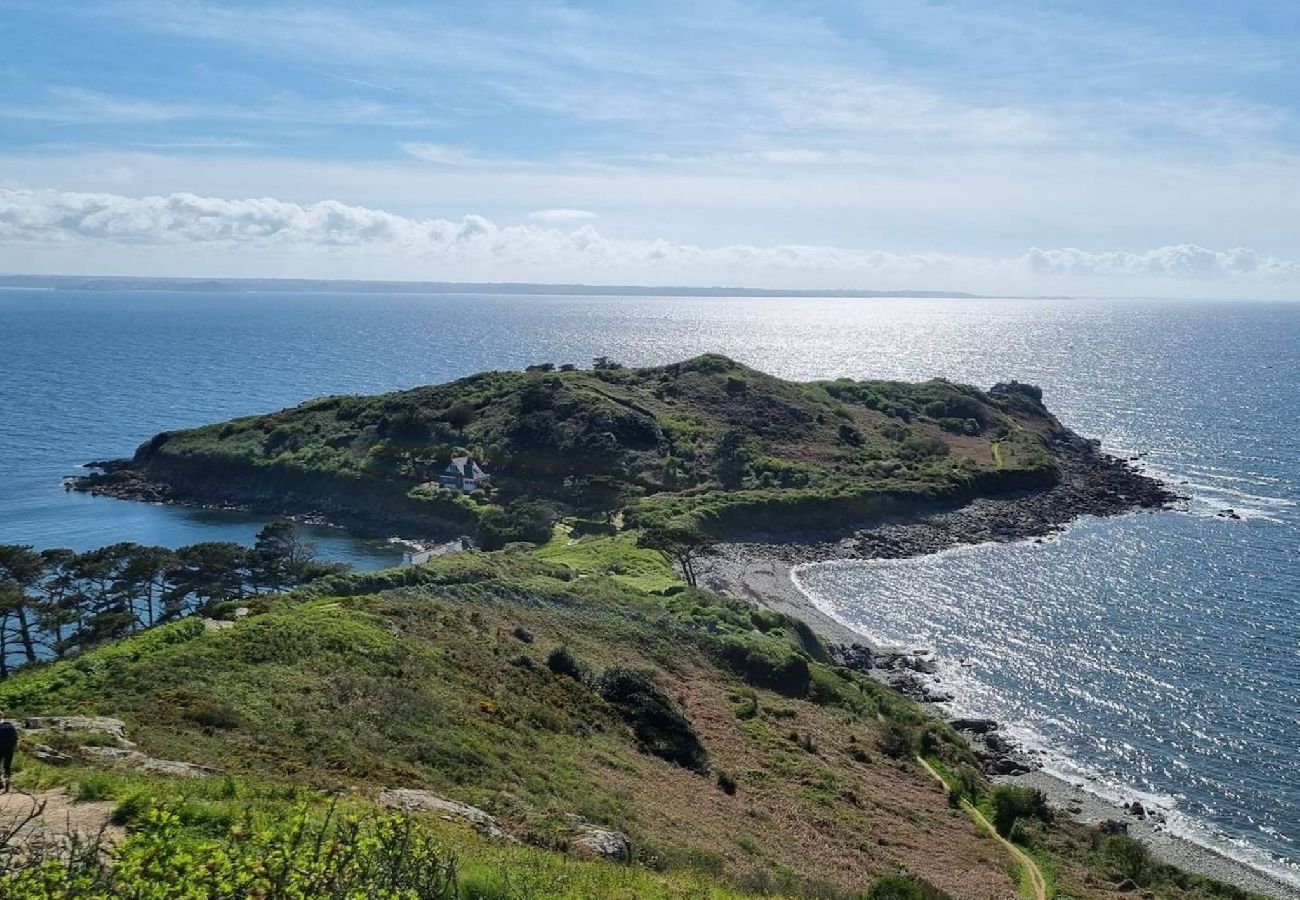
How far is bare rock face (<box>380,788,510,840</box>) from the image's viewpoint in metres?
18.8

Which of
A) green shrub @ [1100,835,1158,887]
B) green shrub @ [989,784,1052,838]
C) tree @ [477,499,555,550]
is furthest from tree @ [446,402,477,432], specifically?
green shrub @ [1100,835,1158,887]

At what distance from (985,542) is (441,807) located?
72712 mm

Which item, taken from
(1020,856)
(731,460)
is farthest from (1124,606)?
(731,460)

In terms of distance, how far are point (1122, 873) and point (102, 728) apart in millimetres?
32202

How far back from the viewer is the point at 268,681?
25.4 m

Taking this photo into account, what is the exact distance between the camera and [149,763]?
61.1 feet

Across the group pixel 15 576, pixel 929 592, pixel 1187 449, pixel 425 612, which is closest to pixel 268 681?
Answer: pixel 425 612

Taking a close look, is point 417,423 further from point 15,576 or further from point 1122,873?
point 1122,873

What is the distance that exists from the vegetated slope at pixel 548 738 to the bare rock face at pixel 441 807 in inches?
17.2

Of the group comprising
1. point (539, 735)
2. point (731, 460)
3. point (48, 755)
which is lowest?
point (731, 460)

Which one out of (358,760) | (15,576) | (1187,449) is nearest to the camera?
(358,760)

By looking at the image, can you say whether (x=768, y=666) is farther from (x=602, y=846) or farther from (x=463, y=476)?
(x=463, y=476)

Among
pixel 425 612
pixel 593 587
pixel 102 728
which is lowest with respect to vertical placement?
pixel 593 587

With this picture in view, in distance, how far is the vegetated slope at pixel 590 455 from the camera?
287ft
